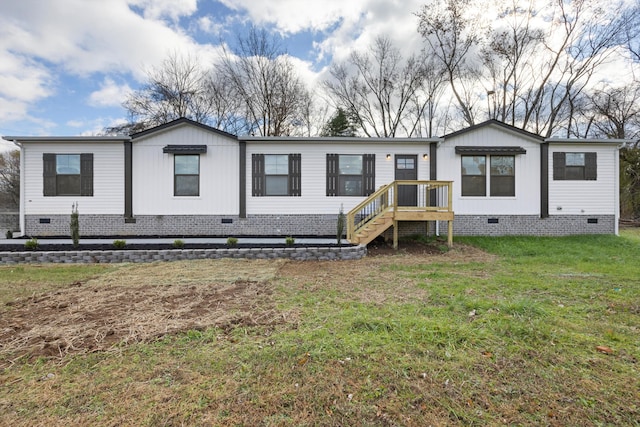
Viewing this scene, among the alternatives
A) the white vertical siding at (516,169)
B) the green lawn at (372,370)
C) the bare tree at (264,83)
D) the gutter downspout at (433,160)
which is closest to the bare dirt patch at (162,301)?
the green lawn at (372,370)

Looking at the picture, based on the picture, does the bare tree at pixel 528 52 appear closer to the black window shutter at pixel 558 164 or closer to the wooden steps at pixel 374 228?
the black window shutter at pixel 558 164

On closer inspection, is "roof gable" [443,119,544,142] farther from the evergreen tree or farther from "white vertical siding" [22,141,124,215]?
"white vertical siding" [22,141,124,215]

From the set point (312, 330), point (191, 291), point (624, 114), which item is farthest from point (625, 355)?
point (624, 114)

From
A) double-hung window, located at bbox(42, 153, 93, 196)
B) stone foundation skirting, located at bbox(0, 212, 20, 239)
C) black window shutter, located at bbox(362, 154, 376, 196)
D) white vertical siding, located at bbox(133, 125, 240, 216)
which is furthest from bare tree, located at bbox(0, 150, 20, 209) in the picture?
black window shutter, located at bbox(362, 154, 376, 196)

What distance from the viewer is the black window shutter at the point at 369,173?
9914mm

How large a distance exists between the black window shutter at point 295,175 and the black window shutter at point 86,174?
669cm

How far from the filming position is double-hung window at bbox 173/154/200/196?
9781mm

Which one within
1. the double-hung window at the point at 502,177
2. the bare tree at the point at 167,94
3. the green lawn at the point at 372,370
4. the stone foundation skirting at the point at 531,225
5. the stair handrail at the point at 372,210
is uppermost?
the bare tree at the point at 167,94

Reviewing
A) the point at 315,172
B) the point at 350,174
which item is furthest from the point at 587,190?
the point at 315,172

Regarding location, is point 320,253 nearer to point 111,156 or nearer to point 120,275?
point 120,275

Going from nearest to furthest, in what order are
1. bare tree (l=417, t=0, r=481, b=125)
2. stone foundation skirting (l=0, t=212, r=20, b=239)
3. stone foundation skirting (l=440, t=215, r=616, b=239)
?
stone foundation skirting (l=440, t=215, r=616, b=239), stone foundation skirting (l=0, t=212, r=20, b=239), bare tree (l=417, t=0, r=481, b=125)

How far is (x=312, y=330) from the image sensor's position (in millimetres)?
2850

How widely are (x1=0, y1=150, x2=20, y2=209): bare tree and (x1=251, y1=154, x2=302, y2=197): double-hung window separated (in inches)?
758

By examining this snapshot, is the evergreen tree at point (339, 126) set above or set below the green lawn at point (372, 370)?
above
